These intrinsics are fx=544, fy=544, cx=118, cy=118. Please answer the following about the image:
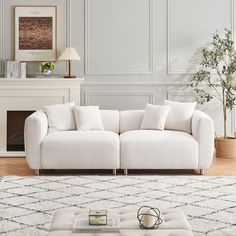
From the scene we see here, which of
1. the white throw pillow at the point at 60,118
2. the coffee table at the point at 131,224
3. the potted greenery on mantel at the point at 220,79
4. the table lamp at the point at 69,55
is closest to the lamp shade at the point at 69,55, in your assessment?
the table lamp at the point at 69,55

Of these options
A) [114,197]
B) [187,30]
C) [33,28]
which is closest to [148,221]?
[114,197]

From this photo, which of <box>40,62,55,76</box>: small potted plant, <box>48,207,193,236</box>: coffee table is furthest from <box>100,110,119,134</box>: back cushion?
<box>48,207,193,236</box>: coffee table

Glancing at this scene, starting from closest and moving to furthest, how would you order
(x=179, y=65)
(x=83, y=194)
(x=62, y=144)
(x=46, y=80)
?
(x=83, y=194) < (x=62, y=144) < (x=46, y=80) < (x=179, y=65)

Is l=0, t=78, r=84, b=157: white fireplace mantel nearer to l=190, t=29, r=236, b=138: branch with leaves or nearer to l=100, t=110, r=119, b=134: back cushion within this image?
l=100, t=110, r=119, b=134: back cushion

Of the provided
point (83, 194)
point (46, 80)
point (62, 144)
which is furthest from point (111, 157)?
point (46, 80)

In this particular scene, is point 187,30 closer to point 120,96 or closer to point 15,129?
point 120,96

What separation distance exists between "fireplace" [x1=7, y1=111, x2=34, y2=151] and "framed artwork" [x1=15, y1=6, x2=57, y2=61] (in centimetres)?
75

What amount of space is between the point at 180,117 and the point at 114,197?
188 centimetres

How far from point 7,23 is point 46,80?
1.07 m

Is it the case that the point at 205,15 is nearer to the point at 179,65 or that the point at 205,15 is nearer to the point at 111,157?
the point at 179,65

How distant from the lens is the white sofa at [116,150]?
227 inches

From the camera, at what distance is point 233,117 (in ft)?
24.2

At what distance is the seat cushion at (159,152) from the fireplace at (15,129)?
1983 mm

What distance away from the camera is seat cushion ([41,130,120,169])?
5762mm
